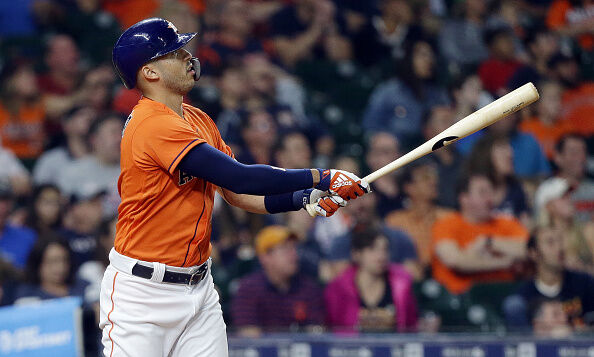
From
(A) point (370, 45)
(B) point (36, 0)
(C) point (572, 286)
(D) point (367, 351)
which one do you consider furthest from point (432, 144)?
(B) point (36, 0)

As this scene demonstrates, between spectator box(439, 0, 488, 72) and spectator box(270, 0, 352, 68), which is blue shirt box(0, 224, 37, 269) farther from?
spectator box(439, 0, 488, 72)

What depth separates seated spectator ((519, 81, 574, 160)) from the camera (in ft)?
21.1

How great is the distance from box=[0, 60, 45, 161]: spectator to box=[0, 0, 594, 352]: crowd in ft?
0.04

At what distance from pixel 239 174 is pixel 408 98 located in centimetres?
390

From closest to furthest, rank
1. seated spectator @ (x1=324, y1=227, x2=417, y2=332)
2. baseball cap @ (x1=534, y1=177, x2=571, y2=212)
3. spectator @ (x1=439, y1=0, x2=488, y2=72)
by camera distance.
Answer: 1. seated spectator @ (x1=324, y1=227, x2=417, y2=332)
2. baseball cap @ (x1=534, y1=177, x2=571, y2=212)
3. spectator @ (x1=439, y1=0, x2=488, y2=72)

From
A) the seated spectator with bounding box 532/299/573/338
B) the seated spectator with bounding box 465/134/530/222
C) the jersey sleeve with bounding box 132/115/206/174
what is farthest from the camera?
the seated spectator with bounding box 465/134/530/222

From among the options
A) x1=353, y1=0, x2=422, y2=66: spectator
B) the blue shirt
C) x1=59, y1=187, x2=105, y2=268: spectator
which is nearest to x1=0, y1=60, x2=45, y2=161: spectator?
x1=59, y1=187, x2=105, y2=268: spectator

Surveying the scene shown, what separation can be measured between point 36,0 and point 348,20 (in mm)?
2696

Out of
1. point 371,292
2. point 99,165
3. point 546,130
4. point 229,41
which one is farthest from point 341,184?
point 229,41

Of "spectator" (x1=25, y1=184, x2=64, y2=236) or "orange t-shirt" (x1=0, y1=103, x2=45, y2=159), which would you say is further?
"orange t-shirt" (x1=0, y1=103, x2=45, y2=159)

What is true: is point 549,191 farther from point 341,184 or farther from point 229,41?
point 341,184

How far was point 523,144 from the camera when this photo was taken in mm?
6191

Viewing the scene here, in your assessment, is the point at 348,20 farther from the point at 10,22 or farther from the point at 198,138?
the point at 198,138

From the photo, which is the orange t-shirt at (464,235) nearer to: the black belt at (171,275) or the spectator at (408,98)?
the spectator at (408,98)
